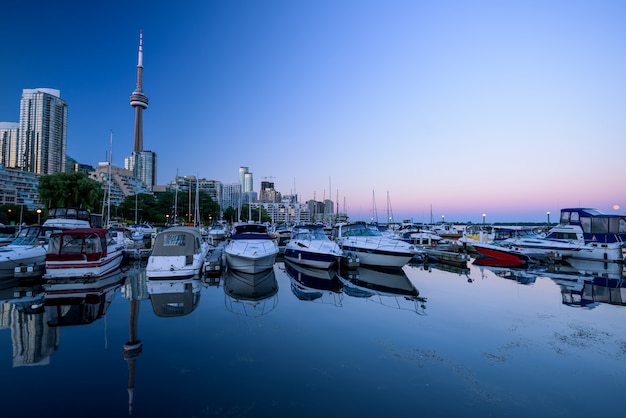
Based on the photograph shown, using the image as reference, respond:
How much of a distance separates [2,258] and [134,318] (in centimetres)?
1068

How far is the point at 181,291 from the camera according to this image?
13938 millimetres

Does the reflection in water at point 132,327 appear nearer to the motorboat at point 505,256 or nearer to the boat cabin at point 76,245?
the boat cabin at point 76,245

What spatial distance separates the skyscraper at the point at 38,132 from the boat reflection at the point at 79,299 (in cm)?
18127

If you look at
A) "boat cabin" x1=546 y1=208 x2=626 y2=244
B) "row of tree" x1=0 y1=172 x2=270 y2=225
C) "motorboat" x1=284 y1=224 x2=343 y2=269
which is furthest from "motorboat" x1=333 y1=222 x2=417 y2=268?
→ "row of tree" x1=0 y1=172 x2=270 y2=225

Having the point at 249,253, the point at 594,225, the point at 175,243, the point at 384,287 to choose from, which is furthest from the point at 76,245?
the point at 594,225

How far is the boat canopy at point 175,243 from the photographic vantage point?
1602 centimetres

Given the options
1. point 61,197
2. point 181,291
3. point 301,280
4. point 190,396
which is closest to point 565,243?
point 301,280

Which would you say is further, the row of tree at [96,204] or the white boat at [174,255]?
the row of tree at [96,204]

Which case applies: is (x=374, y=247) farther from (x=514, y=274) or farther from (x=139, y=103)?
(x=139, y=103)

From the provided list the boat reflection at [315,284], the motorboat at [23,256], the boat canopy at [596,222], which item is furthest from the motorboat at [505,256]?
the motorboat at [23,256]

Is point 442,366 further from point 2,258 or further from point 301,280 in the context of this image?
point 2,258

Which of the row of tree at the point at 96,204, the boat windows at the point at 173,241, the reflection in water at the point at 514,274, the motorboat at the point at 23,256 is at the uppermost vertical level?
the row of tree at the point at 96,204

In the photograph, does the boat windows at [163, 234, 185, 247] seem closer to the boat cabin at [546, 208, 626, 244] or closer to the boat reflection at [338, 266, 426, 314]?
the boat reflection at [338, 266, 426, 314]

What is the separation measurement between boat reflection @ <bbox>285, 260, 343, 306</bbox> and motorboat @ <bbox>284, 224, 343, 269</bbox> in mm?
636
